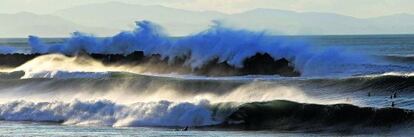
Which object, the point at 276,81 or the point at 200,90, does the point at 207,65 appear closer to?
the point at 276,81

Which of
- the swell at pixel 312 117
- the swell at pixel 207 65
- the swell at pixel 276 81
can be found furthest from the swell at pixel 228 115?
the swell at pixel 207 65

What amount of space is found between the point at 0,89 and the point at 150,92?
9101 millimetres

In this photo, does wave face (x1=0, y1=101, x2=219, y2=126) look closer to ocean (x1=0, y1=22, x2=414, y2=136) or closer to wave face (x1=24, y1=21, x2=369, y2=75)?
ocean (x1=0, y1=22, x2=414, y2=136)

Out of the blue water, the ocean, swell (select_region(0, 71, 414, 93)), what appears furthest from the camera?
swell (select_region(0, 71, 414, 93))

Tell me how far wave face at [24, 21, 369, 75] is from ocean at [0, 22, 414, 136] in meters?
0.06

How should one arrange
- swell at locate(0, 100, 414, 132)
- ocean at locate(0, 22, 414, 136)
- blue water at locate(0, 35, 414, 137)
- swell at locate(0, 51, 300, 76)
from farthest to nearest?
swell at locate(0, 51, 300, 76) < ocean at locate(0, 22, 414, 136) < swell at locate(0, 100, 414, 132) < blue water at locate(0, 35, 414, 137)

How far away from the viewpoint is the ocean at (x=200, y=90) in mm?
26703

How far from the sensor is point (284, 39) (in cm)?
4488

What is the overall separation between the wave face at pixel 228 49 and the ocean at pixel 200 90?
0.18ft

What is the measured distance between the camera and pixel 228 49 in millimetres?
44594

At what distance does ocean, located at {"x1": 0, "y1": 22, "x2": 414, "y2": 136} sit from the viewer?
26703mm

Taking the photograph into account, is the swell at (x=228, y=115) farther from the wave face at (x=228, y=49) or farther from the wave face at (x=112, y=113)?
the wave face at (x=228, y=49)

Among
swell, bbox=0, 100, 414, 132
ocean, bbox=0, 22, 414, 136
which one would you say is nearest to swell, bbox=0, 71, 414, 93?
ocean, bbox=0, 22, 414, 136

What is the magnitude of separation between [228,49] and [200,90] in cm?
1005
